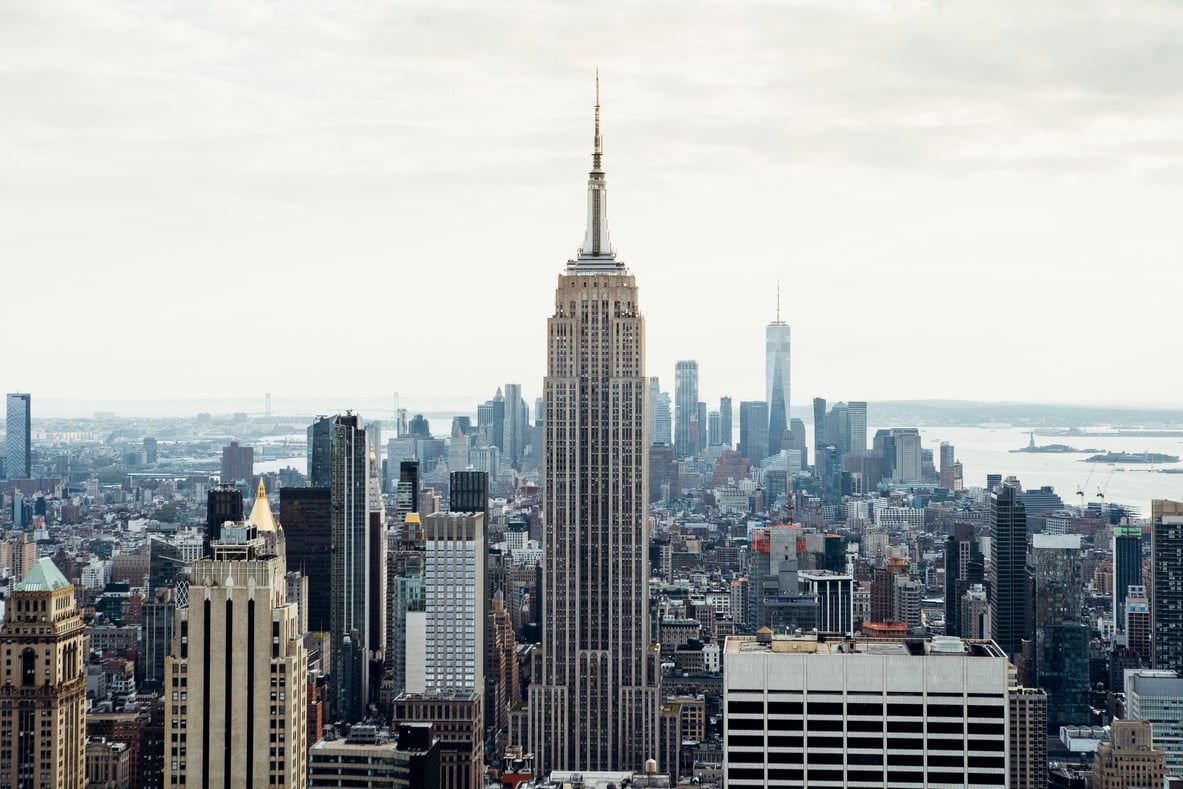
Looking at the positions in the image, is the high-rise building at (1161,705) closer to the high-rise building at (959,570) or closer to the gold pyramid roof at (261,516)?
the high-rise building at (959,570)

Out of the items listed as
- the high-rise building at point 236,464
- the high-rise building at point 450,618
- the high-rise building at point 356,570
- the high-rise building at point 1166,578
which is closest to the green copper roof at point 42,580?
the high-rise building at point 450,618

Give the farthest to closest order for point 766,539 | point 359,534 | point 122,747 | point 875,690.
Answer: point 766,539
point 359,534
point 122,747
point 875,690

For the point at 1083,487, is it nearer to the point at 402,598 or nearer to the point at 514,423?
the point at 514,423

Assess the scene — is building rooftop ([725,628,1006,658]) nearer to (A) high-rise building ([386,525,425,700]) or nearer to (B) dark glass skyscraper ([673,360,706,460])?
(A) high-rise building ([386,525,425,700])

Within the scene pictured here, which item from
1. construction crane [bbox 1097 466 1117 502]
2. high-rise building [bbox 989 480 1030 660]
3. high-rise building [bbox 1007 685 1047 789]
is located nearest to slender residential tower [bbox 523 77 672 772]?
high-rise building [bbox 1007 685 1047 789]

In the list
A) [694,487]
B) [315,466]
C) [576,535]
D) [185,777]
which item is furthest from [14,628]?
[694,487]

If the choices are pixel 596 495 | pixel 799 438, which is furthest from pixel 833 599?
pixel 799 438

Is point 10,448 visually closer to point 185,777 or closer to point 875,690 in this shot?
point 185,777
